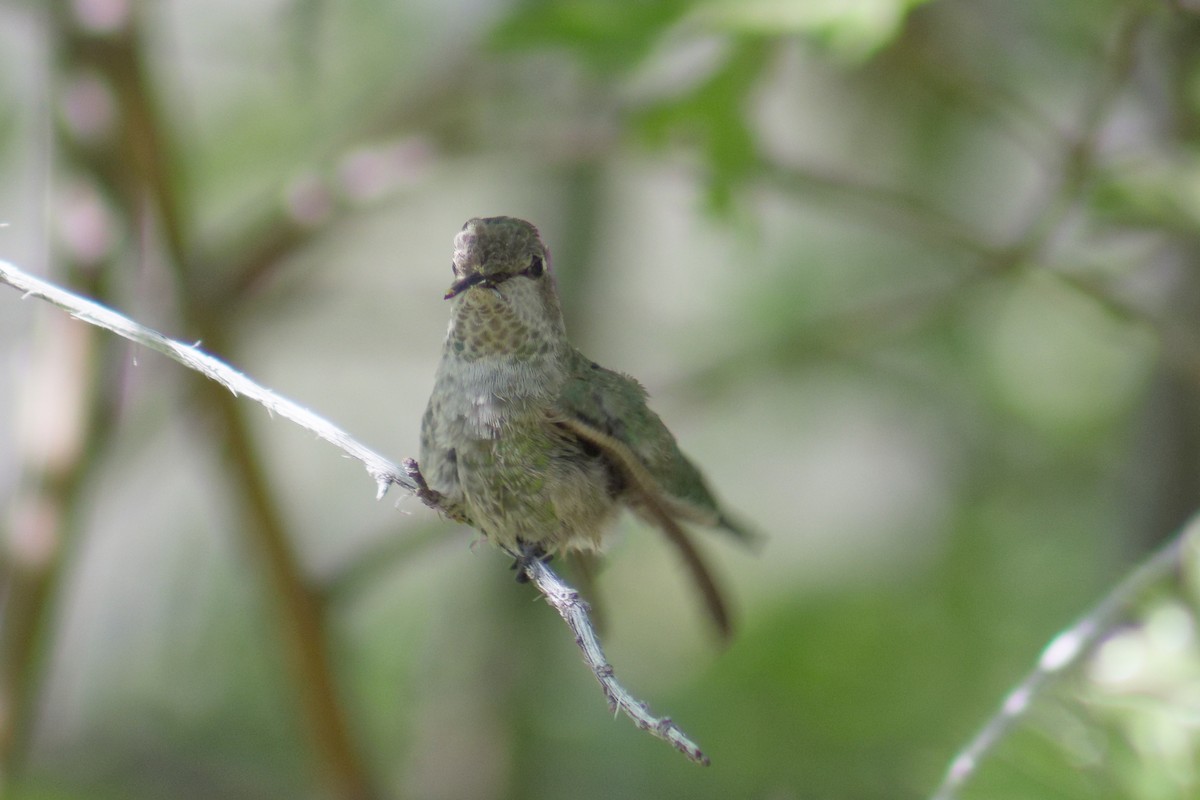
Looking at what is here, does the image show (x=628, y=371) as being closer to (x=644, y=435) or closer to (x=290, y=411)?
(x=644, y=435)

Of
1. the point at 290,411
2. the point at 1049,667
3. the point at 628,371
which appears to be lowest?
the point at 1049,667

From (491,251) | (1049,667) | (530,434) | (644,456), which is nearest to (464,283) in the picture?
(491,251)

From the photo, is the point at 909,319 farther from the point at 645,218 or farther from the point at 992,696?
the point at 645,218

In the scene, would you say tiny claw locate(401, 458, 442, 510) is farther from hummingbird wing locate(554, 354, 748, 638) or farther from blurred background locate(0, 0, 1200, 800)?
hummingbird wing locate(554, 354, 748, 638)

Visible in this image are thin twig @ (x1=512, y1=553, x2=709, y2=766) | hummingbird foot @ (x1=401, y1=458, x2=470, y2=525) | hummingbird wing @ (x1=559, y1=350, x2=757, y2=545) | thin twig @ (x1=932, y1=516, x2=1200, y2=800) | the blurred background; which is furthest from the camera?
the blurred background

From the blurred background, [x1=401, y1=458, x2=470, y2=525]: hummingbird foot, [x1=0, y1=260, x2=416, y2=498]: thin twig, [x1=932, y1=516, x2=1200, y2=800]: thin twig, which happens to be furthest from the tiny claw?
[x1=932, y1=516, x2=1200, y2=800]: thin twig

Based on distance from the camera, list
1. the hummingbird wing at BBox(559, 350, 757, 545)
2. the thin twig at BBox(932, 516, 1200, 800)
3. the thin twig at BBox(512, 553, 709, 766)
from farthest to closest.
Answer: the hummingbird wing at BBox(559, 350, 757, 545) < the thin twig at BBox(932, 516, 1200, 800) < the thin twig at BBox(512, 553, 709, 766)

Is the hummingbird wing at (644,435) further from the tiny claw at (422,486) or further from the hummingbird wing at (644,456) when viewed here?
the tiny claw at (422,486)
